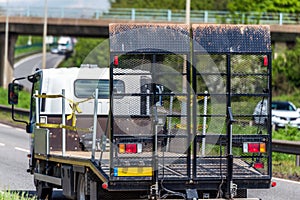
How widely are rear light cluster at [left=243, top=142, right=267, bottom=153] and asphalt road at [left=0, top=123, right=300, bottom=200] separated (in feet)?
14.1

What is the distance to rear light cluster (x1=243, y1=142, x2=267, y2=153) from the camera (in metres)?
11.2

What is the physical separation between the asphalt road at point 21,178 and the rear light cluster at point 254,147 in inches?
169

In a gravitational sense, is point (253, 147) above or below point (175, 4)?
below

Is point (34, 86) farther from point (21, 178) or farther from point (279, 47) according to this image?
point (279, 47)

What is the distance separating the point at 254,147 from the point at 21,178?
28.8 feet

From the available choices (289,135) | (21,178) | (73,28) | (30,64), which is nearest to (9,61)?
(73,28)

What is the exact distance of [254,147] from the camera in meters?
11.2

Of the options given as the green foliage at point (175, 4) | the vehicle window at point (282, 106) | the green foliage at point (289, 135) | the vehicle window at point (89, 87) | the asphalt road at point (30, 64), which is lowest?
the asphalt road at point (30, 64)

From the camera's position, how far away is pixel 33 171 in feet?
51.3

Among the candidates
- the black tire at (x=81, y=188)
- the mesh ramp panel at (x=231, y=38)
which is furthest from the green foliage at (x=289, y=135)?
the mesh ramp panel at (x=231, y=38)

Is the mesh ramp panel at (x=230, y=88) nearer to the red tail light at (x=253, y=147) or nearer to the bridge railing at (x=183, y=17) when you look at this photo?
the red tail light at (x=253, y=147)

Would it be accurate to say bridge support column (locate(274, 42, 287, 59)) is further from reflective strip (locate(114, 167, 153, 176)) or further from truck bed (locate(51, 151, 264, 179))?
reflective strip (locate(114, 167, 153, 176))

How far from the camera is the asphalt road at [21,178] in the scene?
16297mm

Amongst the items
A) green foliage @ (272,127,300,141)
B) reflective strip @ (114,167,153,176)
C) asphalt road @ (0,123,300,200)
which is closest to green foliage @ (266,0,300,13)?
green foliage @ (272,127,300,141)
